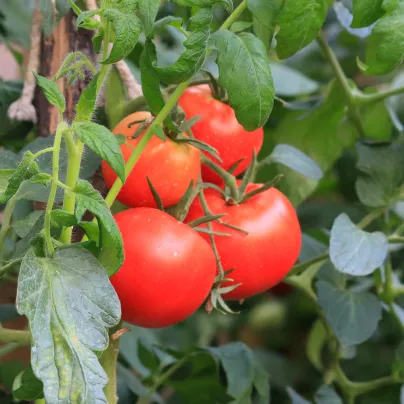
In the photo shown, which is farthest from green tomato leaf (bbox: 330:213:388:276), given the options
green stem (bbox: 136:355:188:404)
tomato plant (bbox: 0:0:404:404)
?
green stem (bbox: 136:355:188:404)

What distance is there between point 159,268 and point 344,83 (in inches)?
13.5

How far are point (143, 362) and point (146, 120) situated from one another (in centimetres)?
36

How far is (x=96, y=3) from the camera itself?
546 millimetres

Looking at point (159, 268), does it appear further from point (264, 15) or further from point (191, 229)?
point (264, 15)

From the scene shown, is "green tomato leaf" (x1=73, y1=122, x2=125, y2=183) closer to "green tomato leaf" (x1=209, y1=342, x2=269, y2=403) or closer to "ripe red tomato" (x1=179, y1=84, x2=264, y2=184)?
"ripe red tomato" (x1=179, y1=84, x2=264, y2=184)

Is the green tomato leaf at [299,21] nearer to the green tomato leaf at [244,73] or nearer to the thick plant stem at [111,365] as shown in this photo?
the green tomato leaf at [244,73]

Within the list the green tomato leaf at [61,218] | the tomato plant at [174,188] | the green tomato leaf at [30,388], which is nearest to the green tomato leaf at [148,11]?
the tomato plant at [174,188]

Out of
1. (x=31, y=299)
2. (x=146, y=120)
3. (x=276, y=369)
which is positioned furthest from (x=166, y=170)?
(x=276, y=369)

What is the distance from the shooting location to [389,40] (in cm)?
40

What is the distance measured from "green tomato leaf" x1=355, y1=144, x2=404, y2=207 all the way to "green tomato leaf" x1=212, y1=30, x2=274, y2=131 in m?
0.34

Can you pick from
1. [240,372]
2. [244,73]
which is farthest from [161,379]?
[244,73]

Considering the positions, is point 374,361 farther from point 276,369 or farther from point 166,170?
point 166,170

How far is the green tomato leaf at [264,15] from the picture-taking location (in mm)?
407

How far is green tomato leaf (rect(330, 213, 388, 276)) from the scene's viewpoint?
53 centimetres
